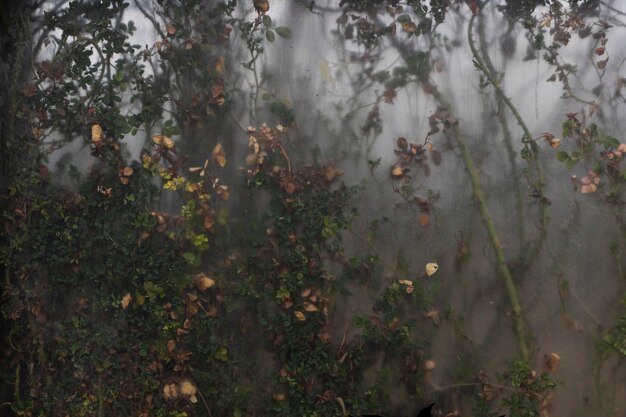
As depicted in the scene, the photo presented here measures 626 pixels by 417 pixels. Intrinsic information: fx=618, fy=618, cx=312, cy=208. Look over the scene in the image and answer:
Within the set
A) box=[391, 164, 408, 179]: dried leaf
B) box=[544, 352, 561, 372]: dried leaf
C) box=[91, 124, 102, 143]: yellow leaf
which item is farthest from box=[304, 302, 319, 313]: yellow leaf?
box=[91, 124, 102, 143]: yellow leaf

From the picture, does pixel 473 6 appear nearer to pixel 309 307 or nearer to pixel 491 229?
pixel 491 229

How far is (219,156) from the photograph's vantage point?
219 cm

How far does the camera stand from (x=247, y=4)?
2188mm

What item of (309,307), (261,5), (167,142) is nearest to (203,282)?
(309,307)

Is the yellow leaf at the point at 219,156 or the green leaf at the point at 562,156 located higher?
the green leaf at the point at 562,156

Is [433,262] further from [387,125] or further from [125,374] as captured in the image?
[125,374]

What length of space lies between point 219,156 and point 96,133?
0.44 meters

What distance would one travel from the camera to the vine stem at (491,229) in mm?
2150

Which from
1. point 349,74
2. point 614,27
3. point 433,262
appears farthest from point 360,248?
point 614,27

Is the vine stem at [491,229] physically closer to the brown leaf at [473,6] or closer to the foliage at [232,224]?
the foliage at [232,224]

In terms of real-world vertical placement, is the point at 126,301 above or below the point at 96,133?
below

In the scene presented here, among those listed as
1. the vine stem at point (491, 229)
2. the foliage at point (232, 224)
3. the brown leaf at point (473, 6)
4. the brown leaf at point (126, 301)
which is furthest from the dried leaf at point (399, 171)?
the brown leaf at point (126, 301)

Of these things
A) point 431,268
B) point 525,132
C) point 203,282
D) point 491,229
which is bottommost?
point 203,282

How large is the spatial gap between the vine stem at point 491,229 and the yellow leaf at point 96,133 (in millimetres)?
1181
